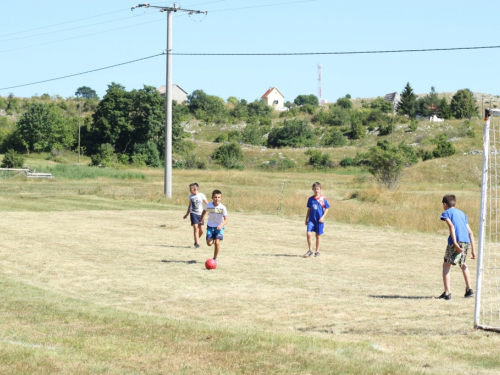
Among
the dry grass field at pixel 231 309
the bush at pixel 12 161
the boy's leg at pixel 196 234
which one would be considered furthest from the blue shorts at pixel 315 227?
the bush at pixel 12 161

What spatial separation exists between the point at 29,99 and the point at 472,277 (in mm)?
142501

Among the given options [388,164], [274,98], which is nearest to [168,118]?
[388,164]

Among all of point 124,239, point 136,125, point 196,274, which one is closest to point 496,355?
point 196,274

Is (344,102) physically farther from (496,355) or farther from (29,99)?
(496,355)

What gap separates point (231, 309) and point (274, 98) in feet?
583

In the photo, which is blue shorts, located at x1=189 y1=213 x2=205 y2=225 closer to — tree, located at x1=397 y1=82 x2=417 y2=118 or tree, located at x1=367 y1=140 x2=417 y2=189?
tree, located at x1=367 y1=140 x2=417 y2=189

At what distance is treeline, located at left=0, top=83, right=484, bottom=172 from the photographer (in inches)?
3499

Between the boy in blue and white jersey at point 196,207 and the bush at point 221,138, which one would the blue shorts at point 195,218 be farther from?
the bush at point 221,138

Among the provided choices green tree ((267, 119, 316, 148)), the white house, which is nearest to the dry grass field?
green tree ((267, 119, 316, 148))

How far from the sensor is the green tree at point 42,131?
9575 centimetres

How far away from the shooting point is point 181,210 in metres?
33.9

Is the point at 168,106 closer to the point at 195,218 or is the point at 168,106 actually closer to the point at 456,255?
the point at 195,218

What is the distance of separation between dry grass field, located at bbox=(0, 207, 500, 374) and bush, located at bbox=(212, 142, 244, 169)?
73.2 meters

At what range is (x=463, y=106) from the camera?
12775 cm
